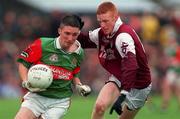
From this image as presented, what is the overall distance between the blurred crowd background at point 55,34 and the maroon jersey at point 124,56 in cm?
1247

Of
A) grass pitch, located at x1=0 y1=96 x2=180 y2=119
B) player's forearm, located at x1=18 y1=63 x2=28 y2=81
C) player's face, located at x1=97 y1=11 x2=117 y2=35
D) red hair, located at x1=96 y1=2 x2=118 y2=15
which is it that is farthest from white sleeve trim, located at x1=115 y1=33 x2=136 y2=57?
grass pitch, located at x1=0 y1=96 x2=180 y2=119

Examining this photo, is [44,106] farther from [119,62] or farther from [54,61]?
[119,62]

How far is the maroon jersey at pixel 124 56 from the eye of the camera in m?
12.2

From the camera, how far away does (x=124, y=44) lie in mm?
12297

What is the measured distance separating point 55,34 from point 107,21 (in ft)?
47.7

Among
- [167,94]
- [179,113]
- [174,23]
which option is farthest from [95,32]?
[174,23]

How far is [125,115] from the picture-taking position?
1330cm

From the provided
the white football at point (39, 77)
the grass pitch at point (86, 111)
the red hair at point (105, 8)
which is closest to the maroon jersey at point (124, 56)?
the red hair at point (105, 8)

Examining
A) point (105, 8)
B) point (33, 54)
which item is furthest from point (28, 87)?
point (105, 8)

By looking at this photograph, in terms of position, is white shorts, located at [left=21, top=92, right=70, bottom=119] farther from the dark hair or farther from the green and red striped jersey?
the dark hair

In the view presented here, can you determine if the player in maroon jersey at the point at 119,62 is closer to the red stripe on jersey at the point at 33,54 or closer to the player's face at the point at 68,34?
the player's face at the point at 68,34

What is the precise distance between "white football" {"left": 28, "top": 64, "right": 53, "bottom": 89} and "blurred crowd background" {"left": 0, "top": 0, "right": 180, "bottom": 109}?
14.1 meters

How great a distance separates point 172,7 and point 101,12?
24.4 metres

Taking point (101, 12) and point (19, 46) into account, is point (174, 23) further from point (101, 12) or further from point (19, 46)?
point (101, 12)
